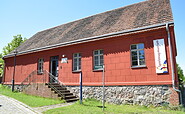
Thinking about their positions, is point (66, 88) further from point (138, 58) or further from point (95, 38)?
point (138, 58)

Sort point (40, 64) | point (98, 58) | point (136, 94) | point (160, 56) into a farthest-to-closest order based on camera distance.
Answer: point (40, 64) < point (98, 58) < point (136, 94) < point (160, 56)

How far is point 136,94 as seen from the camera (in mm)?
9242

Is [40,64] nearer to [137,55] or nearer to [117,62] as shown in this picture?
[117,62]

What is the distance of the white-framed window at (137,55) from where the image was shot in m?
9.67

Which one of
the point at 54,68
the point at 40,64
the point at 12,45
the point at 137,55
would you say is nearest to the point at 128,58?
the point at 137,55

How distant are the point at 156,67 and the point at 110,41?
11.8 feet

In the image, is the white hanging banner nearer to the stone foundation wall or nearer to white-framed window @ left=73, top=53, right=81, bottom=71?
the stone foundation wall

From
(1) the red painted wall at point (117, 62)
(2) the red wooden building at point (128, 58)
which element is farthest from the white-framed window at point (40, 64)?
(2) the red wooden building at point (128, 58)

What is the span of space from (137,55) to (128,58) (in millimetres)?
597

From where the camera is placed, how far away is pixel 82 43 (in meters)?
12.2

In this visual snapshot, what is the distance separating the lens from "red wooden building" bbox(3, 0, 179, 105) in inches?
344

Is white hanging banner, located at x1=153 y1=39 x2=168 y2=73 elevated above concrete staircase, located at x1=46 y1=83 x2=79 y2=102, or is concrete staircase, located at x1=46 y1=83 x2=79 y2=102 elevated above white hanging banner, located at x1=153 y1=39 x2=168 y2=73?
white hanging banner, located at x1=153 y1=39 x2=168 y2=73

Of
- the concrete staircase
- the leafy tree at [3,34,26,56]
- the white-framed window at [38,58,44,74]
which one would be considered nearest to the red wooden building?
the concrete staircase

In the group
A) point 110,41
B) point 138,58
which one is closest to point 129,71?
point 138,58
